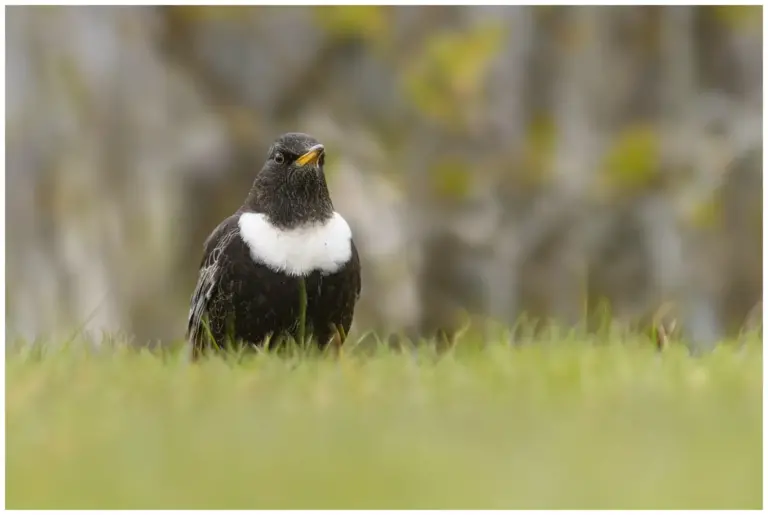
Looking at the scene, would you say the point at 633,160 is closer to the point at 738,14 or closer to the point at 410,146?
the point at 738,14

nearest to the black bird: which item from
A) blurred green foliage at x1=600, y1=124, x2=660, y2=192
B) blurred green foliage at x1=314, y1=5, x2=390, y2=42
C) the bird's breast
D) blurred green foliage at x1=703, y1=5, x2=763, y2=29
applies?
the bird's breast

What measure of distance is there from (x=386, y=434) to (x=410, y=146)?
9.27m

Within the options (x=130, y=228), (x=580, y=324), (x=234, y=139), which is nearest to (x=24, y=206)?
(x=130, y=228)

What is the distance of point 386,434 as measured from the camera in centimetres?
361

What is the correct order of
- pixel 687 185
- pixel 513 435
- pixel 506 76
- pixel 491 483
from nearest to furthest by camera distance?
pixel 491 483
pixel 513 435
pixel 687 185
pixel 506 76

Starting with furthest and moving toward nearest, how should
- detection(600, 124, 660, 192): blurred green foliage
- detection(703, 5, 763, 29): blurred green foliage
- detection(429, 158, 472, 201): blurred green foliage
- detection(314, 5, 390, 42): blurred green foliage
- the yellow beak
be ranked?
detection(429, 158, 472, 201): blurred green foliage → detection(600, 124, 660, 192): blurred green foliage → detection(314, 5, 390, 42): blurred green foliage → detection(703, 5, 763, 29): blurred green foliage → the yellow beak

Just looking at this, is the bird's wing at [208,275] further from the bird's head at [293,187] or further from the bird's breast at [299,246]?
the bird's head at [293,187]

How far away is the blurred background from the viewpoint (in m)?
11.6

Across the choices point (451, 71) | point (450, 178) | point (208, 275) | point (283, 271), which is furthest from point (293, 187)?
point (450, 178)

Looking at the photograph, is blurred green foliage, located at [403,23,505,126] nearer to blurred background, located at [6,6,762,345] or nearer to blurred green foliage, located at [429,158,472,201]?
blurred background, located at [6,6,762,345]

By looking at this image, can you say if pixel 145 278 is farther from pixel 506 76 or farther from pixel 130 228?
pixel 506 76

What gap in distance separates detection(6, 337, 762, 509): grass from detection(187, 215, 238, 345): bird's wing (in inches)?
41.6

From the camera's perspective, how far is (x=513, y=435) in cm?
364

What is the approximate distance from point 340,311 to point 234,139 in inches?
286
